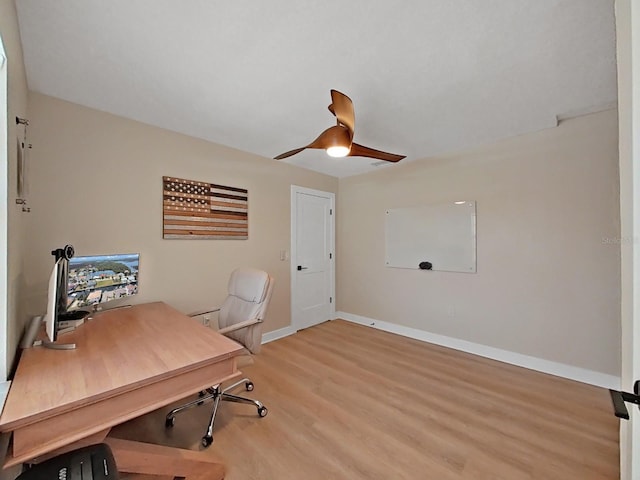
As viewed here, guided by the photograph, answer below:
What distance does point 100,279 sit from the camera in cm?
202

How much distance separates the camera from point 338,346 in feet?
10.8

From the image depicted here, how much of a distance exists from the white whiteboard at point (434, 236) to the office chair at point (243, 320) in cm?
220

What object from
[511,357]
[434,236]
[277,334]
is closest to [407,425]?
[511,357]

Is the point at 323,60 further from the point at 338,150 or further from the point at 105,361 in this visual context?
the point at 105,361

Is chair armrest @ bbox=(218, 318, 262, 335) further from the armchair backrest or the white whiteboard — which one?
the white whiteboard

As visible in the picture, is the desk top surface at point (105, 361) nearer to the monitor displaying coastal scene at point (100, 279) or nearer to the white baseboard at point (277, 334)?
the monitor displaying coastal scene at point (100, 279)

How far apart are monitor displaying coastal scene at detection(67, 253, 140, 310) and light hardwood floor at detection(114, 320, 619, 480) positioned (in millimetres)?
944

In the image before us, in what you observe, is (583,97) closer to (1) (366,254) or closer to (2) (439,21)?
(2) (439,21)

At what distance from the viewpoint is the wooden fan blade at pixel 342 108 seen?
1.59 meters

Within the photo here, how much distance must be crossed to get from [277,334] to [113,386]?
2591 millimetres

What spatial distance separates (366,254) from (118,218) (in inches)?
123

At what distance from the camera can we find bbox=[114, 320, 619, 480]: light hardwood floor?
1546 mm

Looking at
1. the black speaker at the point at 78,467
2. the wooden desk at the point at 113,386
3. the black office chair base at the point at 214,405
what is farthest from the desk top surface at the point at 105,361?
the black office chair base at the point at 214,405

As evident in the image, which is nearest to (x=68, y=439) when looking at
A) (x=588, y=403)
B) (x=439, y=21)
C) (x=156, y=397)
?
(x=156, y=397)
